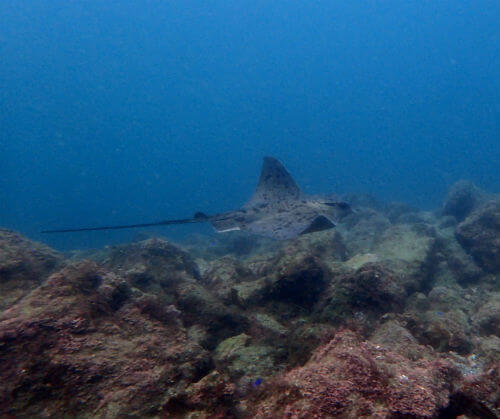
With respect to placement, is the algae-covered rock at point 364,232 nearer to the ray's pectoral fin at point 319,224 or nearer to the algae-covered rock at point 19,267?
the ray's pectoral fin at point 319,224

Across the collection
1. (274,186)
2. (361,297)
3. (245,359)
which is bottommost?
(245,359)

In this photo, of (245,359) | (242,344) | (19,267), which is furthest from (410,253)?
(19,267)

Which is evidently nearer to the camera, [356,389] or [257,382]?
[356,389]

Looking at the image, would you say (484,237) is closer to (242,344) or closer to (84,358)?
(242,344)

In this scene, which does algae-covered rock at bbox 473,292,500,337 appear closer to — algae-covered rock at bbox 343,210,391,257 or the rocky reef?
the rocky reef

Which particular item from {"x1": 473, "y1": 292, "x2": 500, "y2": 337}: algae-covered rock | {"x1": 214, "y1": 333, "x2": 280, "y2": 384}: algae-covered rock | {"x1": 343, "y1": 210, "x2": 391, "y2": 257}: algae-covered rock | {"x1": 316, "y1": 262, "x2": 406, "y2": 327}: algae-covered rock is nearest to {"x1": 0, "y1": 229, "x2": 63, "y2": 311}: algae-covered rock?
{"x1": 214, "y1": 333, "x2": 280, "y2": 384}: algae-covered rock

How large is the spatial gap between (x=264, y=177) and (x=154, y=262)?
4159 millimetres

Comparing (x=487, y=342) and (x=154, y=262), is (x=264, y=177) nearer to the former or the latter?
(x=154, y=262)

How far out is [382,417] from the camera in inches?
69.3

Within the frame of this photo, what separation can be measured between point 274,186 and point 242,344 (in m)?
5.86

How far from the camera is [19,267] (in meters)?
5.64

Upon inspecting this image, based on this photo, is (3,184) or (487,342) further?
(3,184)

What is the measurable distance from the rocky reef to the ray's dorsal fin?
6.20ft

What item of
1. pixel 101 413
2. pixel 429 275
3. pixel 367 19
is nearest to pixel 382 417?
pixel 101 413
